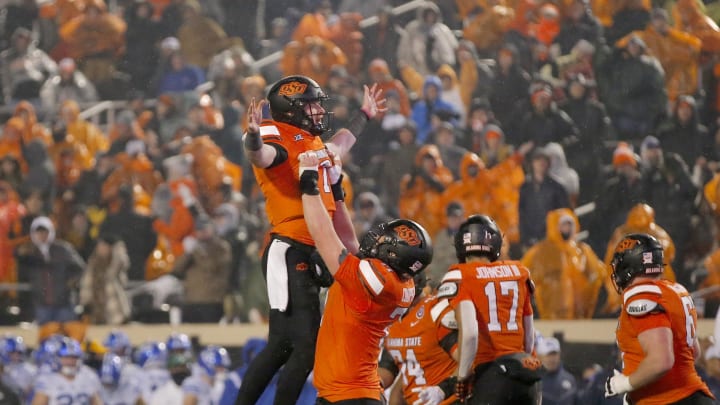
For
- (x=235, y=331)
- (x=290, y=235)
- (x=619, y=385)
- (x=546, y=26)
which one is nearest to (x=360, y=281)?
(x=290, y=235)

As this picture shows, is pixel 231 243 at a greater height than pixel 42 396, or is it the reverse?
pixel 231 243

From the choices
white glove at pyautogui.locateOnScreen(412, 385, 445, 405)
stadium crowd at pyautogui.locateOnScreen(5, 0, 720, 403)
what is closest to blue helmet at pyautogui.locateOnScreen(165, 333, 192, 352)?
stadium crowd at pyautogui.locateOnScreen(5, 0, 720, 403)

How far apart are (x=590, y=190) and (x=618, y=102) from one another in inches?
39.9

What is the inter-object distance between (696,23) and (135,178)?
6.44 m

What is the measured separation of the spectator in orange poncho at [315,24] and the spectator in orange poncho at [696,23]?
13.0 ft

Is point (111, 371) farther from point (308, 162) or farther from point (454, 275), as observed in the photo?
point (308, 162)

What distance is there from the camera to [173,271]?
12.8m

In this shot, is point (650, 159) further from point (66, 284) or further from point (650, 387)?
point (66, 284)

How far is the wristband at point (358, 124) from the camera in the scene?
631 centimetres

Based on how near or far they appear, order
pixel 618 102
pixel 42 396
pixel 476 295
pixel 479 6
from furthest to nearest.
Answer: pixel 479 6, pixel 618 102, pixel 42 396, pixel 476 295

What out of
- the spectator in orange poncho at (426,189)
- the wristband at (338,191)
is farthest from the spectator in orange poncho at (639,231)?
the wristband at (338,191)

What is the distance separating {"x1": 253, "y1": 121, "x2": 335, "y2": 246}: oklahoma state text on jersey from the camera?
18.6 ft

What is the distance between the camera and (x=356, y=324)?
5066 millimetres

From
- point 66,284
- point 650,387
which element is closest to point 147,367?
point 66,284
